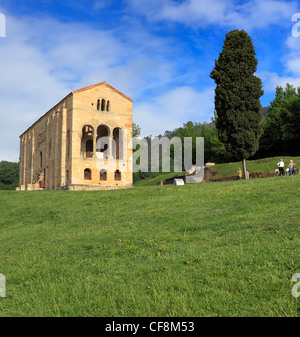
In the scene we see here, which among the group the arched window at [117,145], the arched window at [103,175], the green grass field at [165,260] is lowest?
the green grass field at [165,260]

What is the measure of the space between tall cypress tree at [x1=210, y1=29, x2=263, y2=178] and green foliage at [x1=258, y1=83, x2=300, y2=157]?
75.2 ft

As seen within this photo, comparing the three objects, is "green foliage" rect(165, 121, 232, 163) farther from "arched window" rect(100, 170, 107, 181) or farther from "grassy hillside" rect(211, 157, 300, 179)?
"arched window" rect(100, 170, 107, 181)

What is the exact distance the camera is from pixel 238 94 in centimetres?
3262

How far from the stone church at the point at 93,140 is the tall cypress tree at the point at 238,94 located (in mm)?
15727

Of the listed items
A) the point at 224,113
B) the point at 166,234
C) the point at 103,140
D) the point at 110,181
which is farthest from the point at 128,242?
the point at 103,140

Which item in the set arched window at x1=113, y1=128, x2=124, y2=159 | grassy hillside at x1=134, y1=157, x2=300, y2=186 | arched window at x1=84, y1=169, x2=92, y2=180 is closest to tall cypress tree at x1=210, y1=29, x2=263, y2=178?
grassy hillside at x1=134, y1=157, x2=300, y2=186

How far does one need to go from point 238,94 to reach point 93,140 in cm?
1892

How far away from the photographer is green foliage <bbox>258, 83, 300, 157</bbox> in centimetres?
5359

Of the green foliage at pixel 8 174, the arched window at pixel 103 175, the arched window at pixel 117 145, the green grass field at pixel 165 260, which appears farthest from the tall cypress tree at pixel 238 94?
the green foliage at pixel 8 174

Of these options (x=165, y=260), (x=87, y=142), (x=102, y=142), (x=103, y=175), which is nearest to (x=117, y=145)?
(x=102, y=142)

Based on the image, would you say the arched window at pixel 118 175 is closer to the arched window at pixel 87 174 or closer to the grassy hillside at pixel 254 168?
the arched window at pixel 87 174

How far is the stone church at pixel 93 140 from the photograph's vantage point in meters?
42.9

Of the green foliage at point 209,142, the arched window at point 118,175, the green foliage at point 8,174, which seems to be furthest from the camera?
the green foliage at point 8,174

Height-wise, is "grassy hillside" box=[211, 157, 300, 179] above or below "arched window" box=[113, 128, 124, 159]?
below
